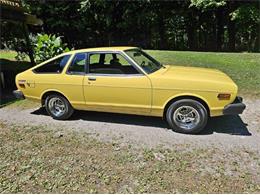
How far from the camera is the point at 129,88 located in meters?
5.02

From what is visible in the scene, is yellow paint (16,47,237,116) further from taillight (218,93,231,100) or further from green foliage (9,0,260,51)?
green foliage (9,0,260,51)

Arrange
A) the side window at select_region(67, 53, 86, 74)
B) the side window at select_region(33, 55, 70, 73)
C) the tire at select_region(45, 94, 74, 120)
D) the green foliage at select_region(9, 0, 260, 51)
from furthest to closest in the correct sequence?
1. the green foliage at select_region(9, 0, 260, 51)
2. the tire at select_region(45, 94, 74, 120)
3. the side window at select_region(33, 55, 70, 73)
4. the side window at select_region(67, 53, 86, 74)

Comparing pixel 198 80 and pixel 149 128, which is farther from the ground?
pixel 198 80

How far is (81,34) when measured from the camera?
2264 cm

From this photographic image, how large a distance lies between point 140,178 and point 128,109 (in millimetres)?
1836

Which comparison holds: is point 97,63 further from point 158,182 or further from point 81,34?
point 81,34

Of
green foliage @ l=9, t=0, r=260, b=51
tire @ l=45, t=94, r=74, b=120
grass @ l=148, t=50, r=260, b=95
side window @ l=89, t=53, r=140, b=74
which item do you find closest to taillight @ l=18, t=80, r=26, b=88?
tire @ l=45, t=94, r=74, b=120

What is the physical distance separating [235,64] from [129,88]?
6442mm

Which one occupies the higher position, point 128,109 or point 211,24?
point 211,24

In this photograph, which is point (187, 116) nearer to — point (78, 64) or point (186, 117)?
point (186, 117)

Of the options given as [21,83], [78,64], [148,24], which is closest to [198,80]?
[78,64]

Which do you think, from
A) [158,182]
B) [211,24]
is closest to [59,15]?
[211,24]

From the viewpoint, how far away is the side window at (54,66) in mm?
5598

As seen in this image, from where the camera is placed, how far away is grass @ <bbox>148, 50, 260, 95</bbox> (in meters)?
7.90
